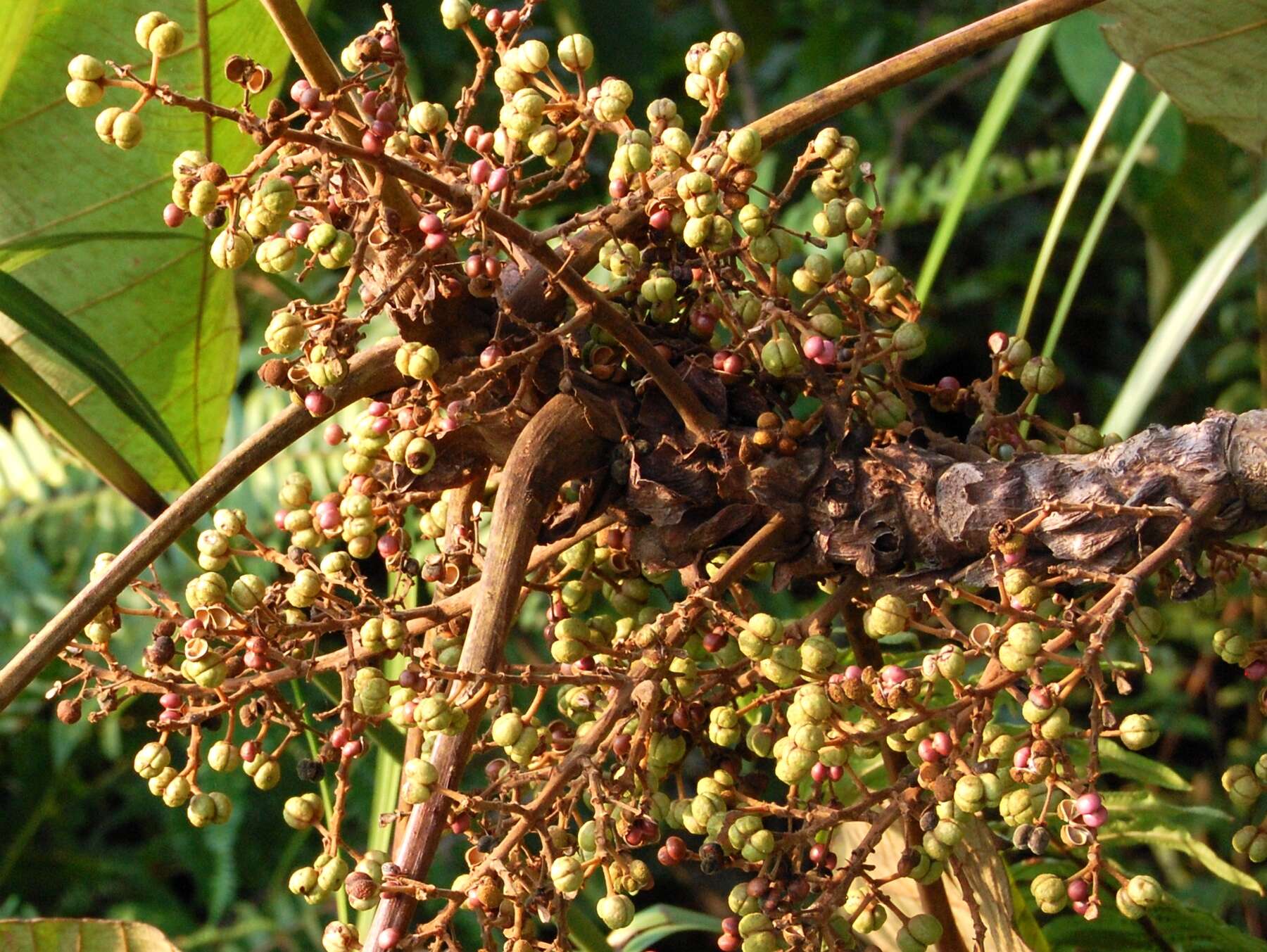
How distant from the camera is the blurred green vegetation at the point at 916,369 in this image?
2377mm

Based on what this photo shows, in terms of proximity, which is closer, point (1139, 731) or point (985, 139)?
point (1139, 731)

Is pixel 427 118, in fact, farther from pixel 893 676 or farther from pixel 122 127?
pixel 893 676

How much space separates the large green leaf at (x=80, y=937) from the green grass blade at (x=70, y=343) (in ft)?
1.10

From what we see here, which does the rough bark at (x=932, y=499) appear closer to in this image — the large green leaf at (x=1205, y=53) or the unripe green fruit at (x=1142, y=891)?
the unripe green fruit at (x=1142, y=891)

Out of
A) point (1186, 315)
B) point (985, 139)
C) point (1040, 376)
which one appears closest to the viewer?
point (1040, 376)

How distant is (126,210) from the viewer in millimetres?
1175

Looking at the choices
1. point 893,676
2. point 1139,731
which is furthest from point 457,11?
point 1139,731

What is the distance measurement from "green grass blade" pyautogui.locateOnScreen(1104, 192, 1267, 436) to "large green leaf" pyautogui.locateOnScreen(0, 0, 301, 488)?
2.65 feet

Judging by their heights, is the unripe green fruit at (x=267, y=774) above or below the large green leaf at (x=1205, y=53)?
below

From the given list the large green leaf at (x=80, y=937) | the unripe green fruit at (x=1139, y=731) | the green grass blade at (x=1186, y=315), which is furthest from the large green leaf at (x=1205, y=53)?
the large green leaf at (x=80, y=937)

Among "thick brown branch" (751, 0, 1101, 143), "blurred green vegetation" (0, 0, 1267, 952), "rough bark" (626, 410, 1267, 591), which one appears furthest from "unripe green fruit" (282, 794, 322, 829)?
"blurred green vegetation" (0, 0, 1267, 952)

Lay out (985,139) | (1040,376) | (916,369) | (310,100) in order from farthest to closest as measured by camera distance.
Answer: (916,369)
(985,139)
(1040,376)
(310,100)

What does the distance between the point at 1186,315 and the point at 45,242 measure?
954mm

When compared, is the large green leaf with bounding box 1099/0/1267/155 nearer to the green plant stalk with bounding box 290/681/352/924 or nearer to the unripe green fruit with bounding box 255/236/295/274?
the unripe green fruit with bounding box 255/236/295/274
